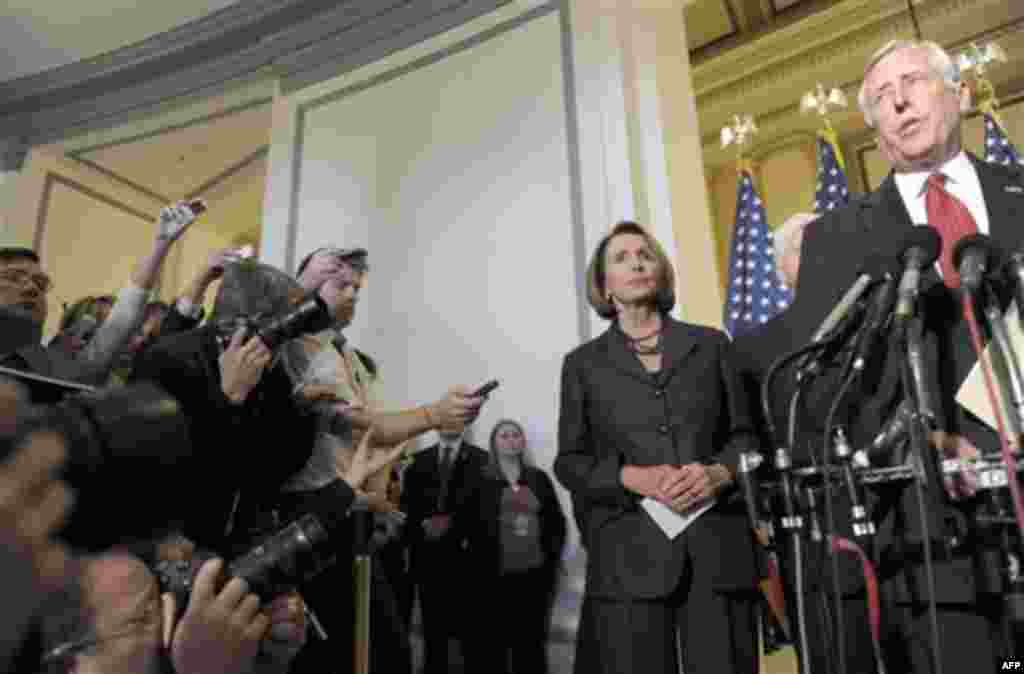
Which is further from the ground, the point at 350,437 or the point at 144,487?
the point at 350,437

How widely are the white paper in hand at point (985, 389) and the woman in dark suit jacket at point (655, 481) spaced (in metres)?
0.55

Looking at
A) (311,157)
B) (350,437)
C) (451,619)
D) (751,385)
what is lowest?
(451,619)

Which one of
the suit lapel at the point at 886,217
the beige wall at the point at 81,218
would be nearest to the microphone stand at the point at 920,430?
the suit lapel at the point at 886,217

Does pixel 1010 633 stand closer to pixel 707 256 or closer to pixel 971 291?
pixel 971 291

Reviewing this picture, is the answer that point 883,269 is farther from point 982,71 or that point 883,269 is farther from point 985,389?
point 982,71

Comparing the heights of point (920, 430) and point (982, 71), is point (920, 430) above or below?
below

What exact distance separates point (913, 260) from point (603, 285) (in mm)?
989

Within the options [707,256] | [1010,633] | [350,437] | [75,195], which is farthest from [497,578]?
[75,195]

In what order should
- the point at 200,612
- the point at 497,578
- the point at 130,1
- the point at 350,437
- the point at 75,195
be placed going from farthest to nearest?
the point at 75,195, the point at 130,1, the point at 497,578, the point at 350,437, the point at 200,612

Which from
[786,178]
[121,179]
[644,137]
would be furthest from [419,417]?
[786,178]

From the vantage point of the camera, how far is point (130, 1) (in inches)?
180

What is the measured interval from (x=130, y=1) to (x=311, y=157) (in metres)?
1.69

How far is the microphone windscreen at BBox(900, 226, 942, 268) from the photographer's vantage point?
979 millimetres

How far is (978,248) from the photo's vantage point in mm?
948
